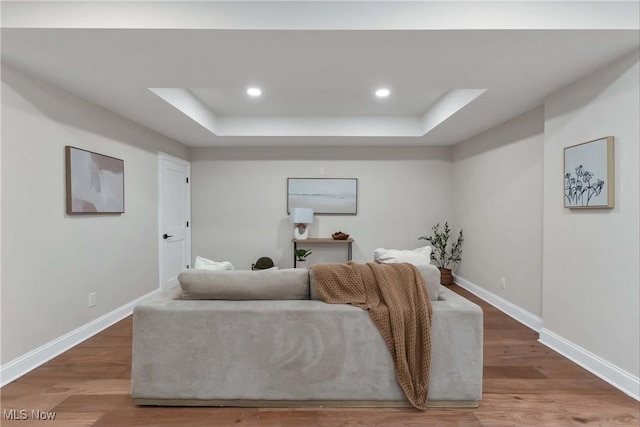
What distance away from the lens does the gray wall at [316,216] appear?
5.30 metres

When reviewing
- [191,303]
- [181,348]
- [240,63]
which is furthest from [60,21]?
[181,348]

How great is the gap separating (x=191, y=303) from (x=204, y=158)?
3.82 meters

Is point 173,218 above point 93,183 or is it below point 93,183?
below

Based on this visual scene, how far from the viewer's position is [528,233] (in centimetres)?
335

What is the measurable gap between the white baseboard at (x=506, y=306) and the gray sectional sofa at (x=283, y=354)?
174 centimetres

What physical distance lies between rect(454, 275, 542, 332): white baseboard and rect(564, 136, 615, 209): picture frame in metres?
1.26

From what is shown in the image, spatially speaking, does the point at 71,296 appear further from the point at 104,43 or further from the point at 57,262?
the point at 104,43

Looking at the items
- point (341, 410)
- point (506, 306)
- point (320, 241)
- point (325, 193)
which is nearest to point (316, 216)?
point (325, 193)

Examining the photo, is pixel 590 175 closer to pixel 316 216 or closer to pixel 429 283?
pixel 429 283

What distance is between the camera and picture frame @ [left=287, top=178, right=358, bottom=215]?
5297 mm

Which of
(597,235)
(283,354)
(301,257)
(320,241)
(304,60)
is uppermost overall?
(304,60)

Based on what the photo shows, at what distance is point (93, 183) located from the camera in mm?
3006

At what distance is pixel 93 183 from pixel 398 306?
116 inches

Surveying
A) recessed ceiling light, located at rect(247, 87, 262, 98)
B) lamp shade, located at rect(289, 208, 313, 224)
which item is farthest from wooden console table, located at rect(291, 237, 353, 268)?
recessed ceiling light, located at rect(247, 87, 262, 98)
